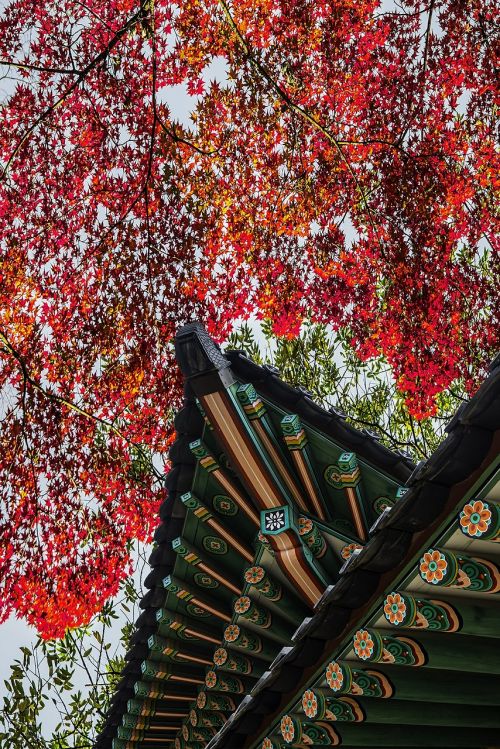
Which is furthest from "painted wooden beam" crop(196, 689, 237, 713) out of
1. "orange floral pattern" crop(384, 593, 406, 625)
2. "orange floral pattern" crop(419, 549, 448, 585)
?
"orange floral pattern" crop(419, 549, 448, 585)

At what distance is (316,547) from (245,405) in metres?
1.21

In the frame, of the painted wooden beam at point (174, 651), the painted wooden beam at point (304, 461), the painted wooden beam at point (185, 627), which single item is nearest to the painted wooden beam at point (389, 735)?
the painted wooden beam at point (304, 461)

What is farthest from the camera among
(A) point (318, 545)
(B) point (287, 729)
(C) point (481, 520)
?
(A) point (318, 545)

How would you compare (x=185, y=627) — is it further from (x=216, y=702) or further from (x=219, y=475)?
(x=219, y=475)

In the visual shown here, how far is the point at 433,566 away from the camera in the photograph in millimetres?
3406

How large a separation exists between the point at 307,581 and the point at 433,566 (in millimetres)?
1935

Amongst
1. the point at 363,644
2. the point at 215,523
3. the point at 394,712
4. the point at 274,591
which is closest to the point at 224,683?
the point at 274,591

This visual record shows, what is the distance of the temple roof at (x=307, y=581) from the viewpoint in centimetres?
340

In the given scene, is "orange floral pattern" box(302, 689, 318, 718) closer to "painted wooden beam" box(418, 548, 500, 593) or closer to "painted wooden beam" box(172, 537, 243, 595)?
"painted wooden beam" box(418, 548, 500, 593)

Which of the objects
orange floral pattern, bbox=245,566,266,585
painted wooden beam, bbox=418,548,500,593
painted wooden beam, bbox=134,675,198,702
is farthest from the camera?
painted wooden beam, bbox=134,675,198,702

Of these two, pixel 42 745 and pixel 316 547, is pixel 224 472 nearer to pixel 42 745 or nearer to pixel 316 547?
pixel 316 547

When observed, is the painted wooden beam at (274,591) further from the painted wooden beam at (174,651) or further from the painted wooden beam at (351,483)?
the painted wooden beam at (174,651)

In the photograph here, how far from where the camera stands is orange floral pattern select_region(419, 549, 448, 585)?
3.37 meters

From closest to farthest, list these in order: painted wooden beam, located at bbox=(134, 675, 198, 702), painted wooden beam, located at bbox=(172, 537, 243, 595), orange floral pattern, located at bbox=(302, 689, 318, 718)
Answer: orange floral pattern, located at bbox=(302, 689, 318, 718) → painted wooden beam, located at bbox=(172, 537, 243, 595) → painted wooden beam, located at bbox=(134, 675, 198, 702)
